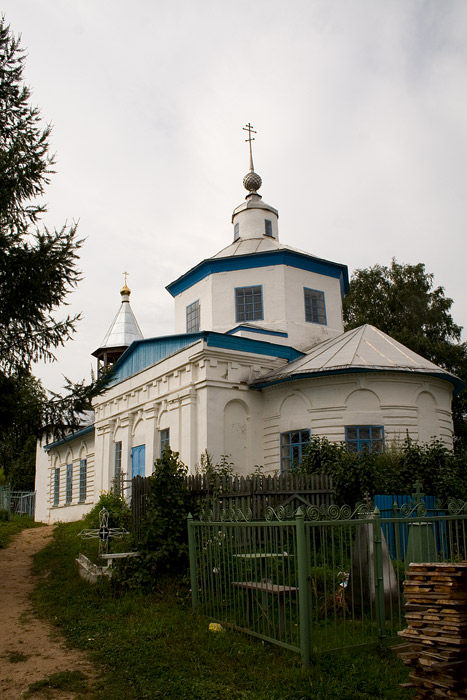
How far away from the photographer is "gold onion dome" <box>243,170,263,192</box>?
77.4ft

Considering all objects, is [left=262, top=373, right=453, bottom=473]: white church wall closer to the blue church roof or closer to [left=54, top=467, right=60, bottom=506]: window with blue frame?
the blue church roof

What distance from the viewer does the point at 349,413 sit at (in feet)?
48.7

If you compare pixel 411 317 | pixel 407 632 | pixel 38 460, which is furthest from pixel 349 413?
pixel 38 460

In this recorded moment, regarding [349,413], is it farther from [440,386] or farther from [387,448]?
[440,386]

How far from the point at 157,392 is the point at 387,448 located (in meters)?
6.79

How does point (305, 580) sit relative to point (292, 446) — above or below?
below

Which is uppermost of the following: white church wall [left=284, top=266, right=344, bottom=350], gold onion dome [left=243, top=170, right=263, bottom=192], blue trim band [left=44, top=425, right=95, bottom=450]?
gold onion dome [left=243, top=170, right=263, bottom=192]

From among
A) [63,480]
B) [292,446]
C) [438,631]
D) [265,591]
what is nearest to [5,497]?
[63,480]

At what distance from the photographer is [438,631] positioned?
16.5 ft

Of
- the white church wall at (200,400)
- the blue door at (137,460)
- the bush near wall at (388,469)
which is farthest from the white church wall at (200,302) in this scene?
the bush near wall at (388,469)

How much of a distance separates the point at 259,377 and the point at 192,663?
10517 millimetres

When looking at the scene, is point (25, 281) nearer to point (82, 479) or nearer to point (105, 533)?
point (105, 533)

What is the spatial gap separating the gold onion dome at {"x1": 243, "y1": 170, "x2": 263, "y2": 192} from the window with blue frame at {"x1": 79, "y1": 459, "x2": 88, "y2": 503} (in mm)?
12542

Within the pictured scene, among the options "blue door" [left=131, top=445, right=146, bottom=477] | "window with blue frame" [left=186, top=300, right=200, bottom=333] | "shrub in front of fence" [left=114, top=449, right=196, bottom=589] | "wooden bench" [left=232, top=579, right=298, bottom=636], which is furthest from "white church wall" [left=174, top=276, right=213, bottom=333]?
"wooden bench" [left=232, top=579, right=298, bottom=636]
